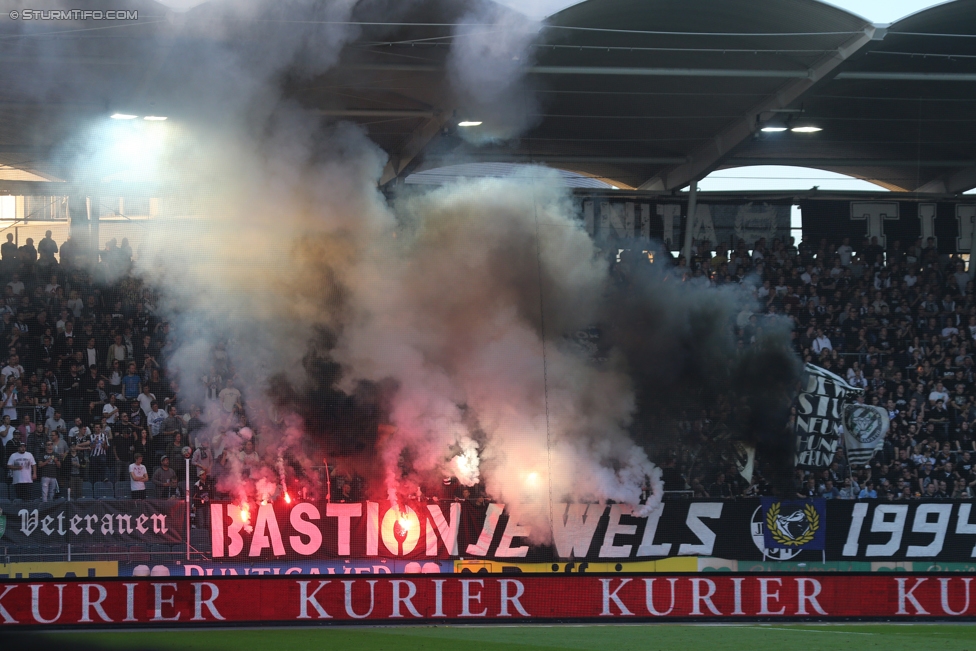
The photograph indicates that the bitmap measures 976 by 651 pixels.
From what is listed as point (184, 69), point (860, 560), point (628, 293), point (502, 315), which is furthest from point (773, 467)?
point (184, 69)

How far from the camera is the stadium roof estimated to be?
1499cm

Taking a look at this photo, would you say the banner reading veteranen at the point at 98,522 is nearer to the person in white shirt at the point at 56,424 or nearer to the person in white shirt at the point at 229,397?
the person in white shirt at the point at 56,424

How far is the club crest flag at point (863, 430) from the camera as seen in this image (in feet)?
55.4

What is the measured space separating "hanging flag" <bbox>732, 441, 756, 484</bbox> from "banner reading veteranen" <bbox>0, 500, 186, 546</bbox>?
8.12 m

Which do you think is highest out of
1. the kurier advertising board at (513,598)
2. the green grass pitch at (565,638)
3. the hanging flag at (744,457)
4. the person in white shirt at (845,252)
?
the person in white shirt at (845,252)

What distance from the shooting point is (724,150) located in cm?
1928

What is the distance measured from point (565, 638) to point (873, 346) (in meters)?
8.90

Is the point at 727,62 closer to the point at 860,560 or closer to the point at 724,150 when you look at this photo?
the point at 724,150

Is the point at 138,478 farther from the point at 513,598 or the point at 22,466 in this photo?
the point at 513,598

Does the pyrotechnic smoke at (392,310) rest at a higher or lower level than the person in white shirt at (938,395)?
higher

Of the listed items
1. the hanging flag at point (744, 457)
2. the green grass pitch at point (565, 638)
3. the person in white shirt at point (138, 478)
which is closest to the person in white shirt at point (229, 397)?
the person in white shirt at point (138, 478)

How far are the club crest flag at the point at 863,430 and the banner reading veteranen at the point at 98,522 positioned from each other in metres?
9.87

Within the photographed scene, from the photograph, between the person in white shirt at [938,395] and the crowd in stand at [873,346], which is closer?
the crowd in stand at [873,346]

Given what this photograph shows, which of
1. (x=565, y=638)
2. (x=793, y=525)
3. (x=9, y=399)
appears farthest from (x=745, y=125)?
(x=9, y=399)
